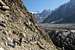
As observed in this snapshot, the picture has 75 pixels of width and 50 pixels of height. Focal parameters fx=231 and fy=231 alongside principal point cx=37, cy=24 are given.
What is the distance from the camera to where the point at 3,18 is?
12812 millimetres

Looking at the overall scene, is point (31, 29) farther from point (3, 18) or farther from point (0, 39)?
point (0, 39)

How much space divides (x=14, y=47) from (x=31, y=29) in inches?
164

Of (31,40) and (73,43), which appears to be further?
(73,43)

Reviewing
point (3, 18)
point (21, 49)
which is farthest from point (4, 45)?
point (3, 18)

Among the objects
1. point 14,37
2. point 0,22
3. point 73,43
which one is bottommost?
point 73,43

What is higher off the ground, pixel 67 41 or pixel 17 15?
pixel 17 15

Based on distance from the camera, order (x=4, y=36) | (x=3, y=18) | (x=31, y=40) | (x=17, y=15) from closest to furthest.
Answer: (x=4, y=36) → (x=3, y=18) → (x=31, y=40) → (x=17, y=15)

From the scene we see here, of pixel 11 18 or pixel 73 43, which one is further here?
pixel 73 43

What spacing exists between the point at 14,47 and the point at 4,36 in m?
0.80

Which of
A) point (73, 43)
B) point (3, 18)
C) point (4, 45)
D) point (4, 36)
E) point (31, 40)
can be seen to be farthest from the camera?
point (73, 43)

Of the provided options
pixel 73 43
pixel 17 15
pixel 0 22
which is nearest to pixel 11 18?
pixel 17 15

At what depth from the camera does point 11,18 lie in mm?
13758

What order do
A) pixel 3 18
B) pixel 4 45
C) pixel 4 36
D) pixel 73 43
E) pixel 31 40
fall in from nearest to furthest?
pixel 4 45 < pixel 4 36 < pixel 3 18 < pixel 31 40 < pixel 73 43

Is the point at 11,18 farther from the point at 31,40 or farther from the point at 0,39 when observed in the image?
the point at 0,39
